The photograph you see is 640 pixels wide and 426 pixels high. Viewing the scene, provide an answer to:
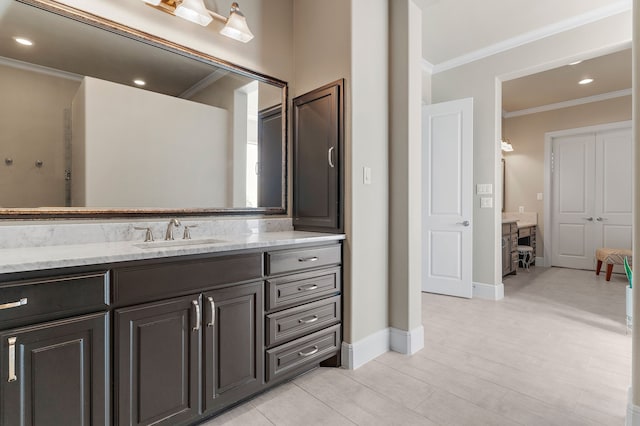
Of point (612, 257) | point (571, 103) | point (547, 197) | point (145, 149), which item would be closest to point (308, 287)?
point (145, 149)

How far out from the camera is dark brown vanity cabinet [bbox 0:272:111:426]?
1.07m

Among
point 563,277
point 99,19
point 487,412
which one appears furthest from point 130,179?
point 563,277

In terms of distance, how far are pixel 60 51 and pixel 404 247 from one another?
2.35m

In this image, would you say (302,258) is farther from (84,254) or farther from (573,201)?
(573,201)

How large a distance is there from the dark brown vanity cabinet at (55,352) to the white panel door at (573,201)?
22.6 ft

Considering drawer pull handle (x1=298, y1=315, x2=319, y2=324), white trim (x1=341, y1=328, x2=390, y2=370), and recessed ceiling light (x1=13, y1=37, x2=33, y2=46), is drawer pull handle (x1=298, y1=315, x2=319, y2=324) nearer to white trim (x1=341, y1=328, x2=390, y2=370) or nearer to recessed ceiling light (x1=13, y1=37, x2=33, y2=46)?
white trim (x1=341, y1=328, x2=390, y2=370)

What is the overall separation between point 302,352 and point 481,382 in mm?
1113

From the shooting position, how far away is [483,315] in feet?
10.7

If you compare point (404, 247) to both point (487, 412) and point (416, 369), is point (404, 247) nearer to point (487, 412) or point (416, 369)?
point (416, 369)

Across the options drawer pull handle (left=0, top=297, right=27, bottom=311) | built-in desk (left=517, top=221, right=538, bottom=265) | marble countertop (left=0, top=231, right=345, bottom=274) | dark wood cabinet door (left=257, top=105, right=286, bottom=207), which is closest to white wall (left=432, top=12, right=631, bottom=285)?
built-in desk (left=517, top=221, right=538, bottom=265)

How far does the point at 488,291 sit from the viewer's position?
12.6ft

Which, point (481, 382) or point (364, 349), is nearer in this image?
point (481, 382)

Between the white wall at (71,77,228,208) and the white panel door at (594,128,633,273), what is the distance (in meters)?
6.25

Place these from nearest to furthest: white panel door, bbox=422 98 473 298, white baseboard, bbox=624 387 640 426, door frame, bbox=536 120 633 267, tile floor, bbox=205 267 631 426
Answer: white baseboard, bbox=624 387 640 426 → tile floor, bbox=205 267 631 426 → white panel door, bbox=422 98 473 298 → door frame, bbox=536 120 633 267
